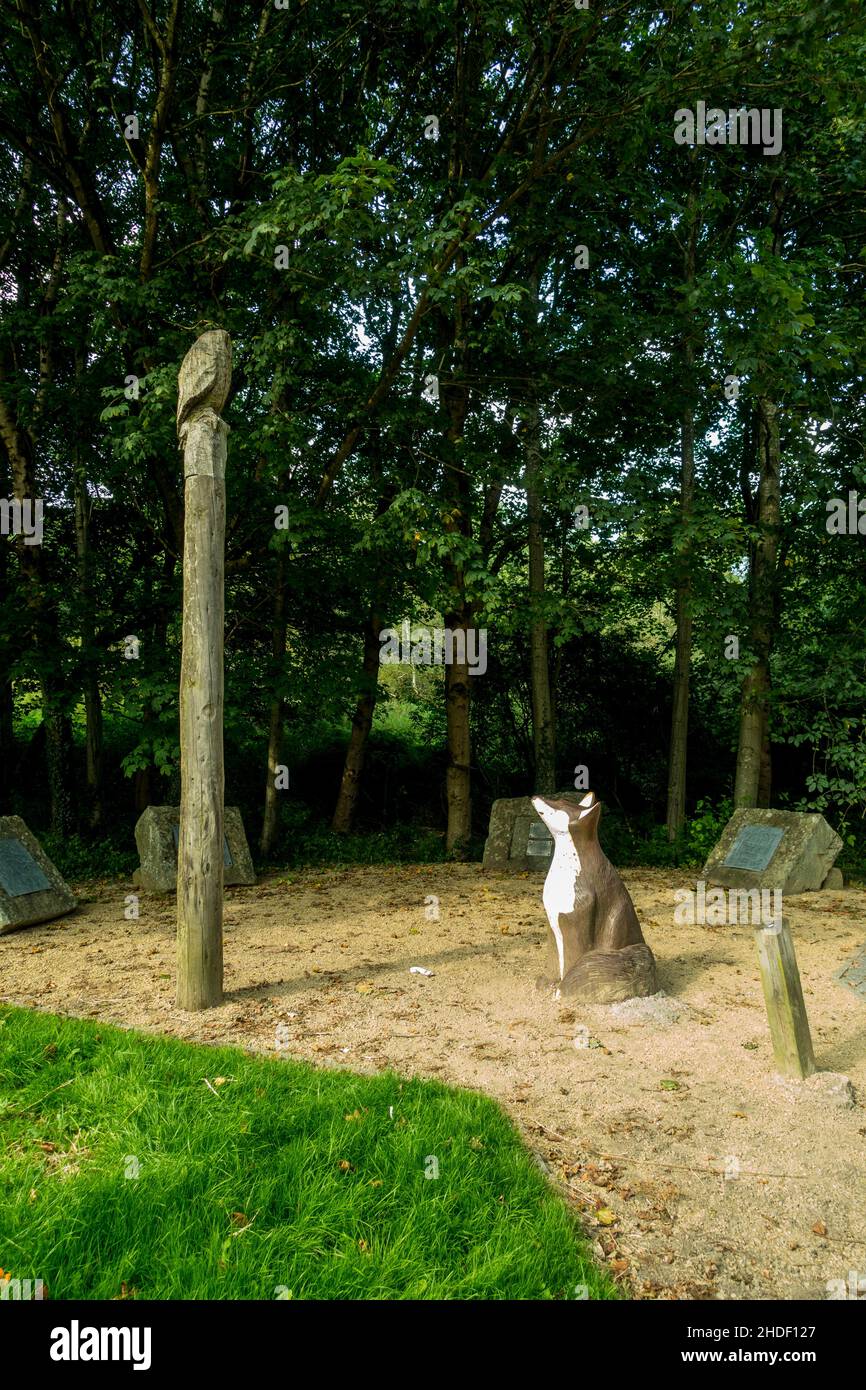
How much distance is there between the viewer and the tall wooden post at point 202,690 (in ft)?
17.9

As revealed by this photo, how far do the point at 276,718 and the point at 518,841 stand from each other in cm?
353

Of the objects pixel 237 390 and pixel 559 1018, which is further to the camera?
pixel 237 390

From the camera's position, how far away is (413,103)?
10.4 m

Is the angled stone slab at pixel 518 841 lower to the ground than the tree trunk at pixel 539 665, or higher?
lower

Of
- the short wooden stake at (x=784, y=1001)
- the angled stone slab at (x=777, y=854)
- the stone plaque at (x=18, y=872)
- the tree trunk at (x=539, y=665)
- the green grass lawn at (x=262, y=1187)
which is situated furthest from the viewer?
the tree trunk at (x=539, y=665)

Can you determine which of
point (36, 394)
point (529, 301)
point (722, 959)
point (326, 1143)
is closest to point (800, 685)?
point (722, 959)

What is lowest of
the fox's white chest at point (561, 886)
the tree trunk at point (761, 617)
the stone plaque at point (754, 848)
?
the stone plaque at point (754, 848)

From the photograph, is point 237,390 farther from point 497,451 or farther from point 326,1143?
point 326,1143

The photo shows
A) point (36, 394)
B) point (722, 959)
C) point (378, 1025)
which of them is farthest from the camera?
point (36, 394)

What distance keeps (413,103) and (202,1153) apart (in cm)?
1168

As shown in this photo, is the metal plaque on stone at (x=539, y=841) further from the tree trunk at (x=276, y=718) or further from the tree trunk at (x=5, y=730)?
the tree trunk at (x=5, y=730)

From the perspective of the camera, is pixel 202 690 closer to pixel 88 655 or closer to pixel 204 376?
pixel 204 376

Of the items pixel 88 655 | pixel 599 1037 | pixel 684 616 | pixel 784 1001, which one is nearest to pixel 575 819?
pixel 599 1037

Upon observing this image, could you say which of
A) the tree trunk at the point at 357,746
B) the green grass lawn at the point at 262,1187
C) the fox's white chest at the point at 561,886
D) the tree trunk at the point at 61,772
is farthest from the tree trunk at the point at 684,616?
the tree trunk at the point at 61,772
